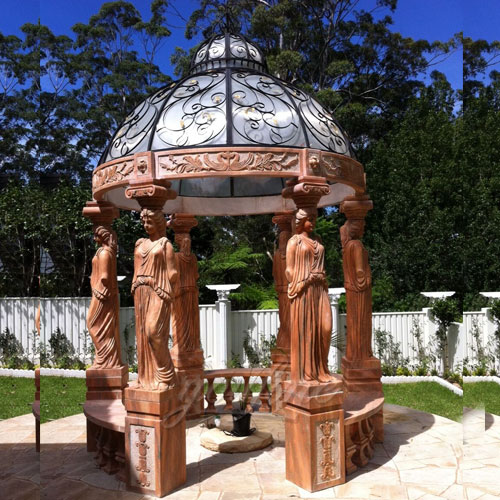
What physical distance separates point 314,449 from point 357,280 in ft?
7.32

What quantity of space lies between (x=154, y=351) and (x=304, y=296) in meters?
1.47

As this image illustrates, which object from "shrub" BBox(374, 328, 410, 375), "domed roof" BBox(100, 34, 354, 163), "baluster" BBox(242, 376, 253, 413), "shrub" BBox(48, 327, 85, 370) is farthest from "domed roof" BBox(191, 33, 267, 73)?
"shrub" BBox(48, 327, 85, 370)

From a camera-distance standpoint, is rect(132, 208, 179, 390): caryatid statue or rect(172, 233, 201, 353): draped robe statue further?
rect(172, 233, 201, 353): draped robe statue

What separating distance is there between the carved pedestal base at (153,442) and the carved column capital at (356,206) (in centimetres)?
301

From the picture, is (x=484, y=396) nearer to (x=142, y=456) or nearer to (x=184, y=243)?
(x=184, y=243)

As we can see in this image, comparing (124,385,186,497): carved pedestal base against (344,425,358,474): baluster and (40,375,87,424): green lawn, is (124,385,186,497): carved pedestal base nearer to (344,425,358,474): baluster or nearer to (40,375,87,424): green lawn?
(344,425,358,474): baluster

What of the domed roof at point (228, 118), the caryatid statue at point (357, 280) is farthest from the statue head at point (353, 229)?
the domed roof at point (228, 118)

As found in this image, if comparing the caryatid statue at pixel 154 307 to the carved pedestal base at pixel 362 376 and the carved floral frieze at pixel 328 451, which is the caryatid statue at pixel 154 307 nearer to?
the carved floral frieze at pixel 328 451

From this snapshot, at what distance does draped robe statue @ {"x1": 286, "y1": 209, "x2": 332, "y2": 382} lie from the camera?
455 cm

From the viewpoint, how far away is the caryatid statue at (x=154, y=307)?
4398 mm

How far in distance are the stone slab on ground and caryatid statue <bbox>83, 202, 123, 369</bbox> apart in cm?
142

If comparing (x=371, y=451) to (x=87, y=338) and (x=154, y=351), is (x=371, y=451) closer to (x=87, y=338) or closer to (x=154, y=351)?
(x=154, y=351)

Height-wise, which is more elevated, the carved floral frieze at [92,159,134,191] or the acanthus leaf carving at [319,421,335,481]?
the carved floral frieze at [92,159,134,191]

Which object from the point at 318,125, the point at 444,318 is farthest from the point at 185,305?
the point at 444,318
